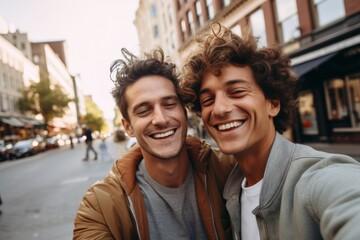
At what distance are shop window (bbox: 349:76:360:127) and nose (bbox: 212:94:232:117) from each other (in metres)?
10.8

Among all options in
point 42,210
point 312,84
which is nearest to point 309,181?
point 42,210

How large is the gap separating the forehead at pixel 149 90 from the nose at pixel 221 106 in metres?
0.57

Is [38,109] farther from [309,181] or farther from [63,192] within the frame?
[309,181]

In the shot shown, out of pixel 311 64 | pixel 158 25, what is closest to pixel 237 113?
pixel 311 64

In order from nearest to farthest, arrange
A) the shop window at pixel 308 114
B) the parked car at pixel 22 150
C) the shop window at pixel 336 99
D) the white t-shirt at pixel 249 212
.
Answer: the white t-shirt at pixel 249 212, the shop window at pixel 336 99, the shop window at pixel 308 114, the parked car at pixel 22 150

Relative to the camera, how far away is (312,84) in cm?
1280

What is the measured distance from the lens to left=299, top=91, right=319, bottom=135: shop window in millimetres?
13086

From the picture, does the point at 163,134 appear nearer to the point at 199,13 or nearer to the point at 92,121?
the point at 199,13

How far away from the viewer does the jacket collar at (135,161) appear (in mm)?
2065

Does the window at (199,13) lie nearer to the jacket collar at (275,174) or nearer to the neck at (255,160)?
the neck at (255,160)

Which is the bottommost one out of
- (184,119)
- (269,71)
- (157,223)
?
(157,223)

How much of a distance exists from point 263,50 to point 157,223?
1507mm

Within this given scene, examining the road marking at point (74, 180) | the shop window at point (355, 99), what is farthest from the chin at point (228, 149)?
the shop window at point (355, 99)

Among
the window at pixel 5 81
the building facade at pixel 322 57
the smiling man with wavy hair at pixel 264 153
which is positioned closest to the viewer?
the smiling man with wavy hair at pixel 264 153
